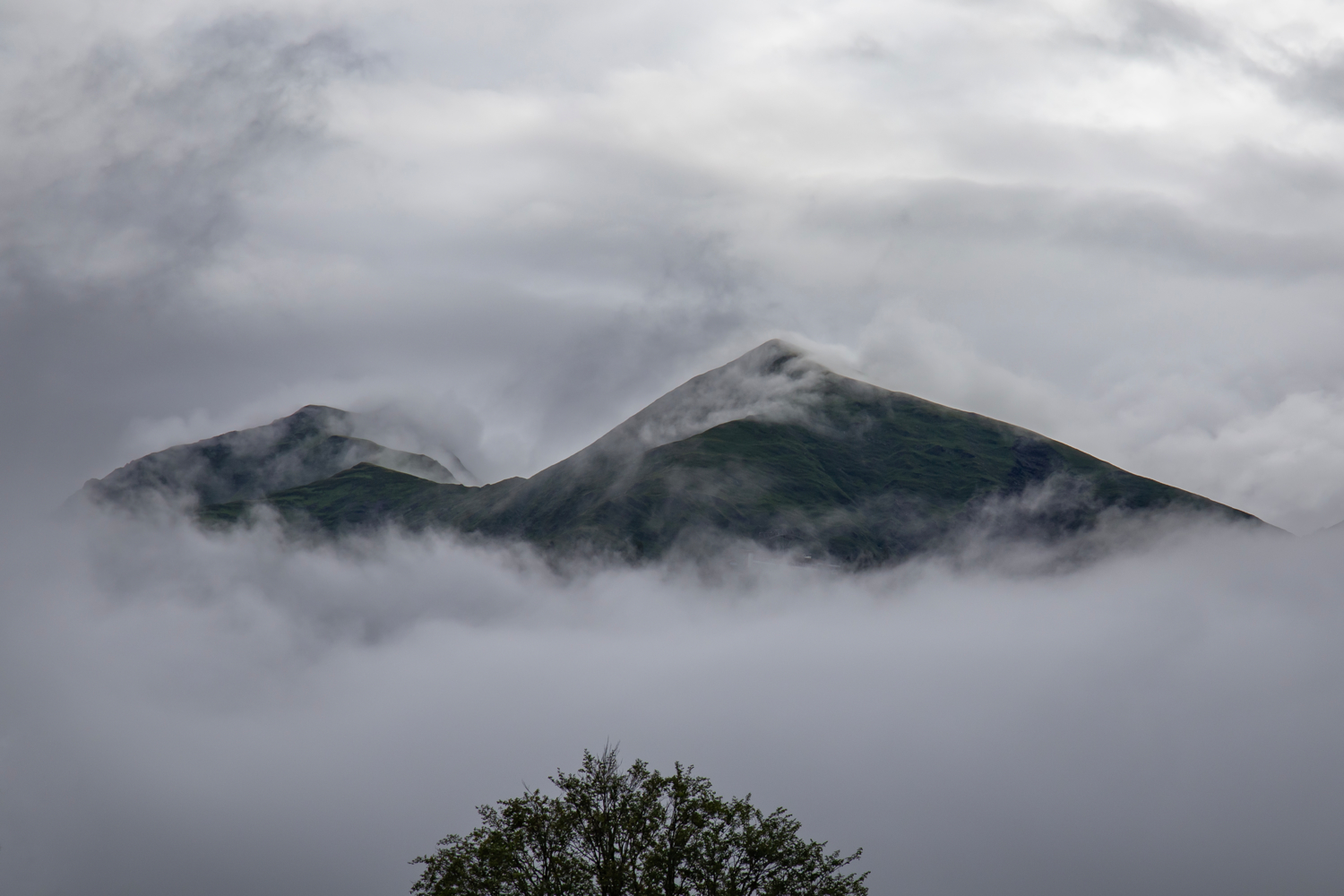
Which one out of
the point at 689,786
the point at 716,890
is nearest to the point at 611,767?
the point at 689,786

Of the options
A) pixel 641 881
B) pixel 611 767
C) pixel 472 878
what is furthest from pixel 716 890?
pixel 472 878

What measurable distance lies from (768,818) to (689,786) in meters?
5.38

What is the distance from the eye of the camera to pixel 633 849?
206 ft

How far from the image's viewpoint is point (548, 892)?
60406mm

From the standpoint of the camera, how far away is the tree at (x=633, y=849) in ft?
200

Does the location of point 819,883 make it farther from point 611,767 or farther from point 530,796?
point 530,796

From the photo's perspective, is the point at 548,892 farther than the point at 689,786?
No

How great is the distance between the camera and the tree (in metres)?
61.1

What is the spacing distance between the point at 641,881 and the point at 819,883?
37.0 feet

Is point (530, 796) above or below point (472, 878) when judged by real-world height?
above

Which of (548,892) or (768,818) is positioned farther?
(768,818)

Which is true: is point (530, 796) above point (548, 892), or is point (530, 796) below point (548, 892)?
above

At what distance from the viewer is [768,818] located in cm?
6481

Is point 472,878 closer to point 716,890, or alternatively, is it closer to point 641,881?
point 641,881
